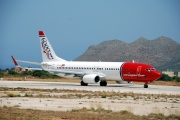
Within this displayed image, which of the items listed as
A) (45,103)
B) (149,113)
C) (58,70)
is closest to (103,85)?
(58,70)

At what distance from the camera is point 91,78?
60.6 m

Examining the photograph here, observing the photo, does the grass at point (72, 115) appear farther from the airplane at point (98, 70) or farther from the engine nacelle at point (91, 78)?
the engine nacelle at point (91, 78)

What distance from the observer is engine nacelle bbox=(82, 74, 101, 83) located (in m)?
60.6

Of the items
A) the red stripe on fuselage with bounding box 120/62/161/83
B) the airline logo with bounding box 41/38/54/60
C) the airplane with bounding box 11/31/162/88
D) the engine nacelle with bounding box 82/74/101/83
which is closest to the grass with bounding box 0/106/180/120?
the red stripe on fuselage with bounding box 120/62/161/83

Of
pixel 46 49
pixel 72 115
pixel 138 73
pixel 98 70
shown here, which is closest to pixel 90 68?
pixel 98 70

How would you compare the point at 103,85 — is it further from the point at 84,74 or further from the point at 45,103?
the point at 45,103

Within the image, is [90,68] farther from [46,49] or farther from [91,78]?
[46,49]

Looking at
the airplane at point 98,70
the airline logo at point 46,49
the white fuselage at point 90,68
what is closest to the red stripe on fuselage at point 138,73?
the airplane at point 98,70

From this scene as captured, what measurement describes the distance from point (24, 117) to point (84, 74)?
41041 millimetres

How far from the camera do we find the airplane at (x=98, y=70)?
58.3 m

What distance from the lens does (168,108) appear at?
2942cm

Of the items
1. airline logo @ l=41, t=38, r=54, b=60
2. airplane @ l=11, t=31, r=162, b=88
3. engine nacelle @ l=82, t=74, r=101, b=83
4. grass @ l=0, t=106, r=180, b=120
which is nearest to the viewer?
grass @ l=0, t=106, r=180, b=120

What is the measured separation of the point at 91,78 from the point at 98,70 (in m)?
2.53

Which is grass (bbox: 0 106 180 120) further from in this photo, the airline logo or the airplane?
the airline logo
